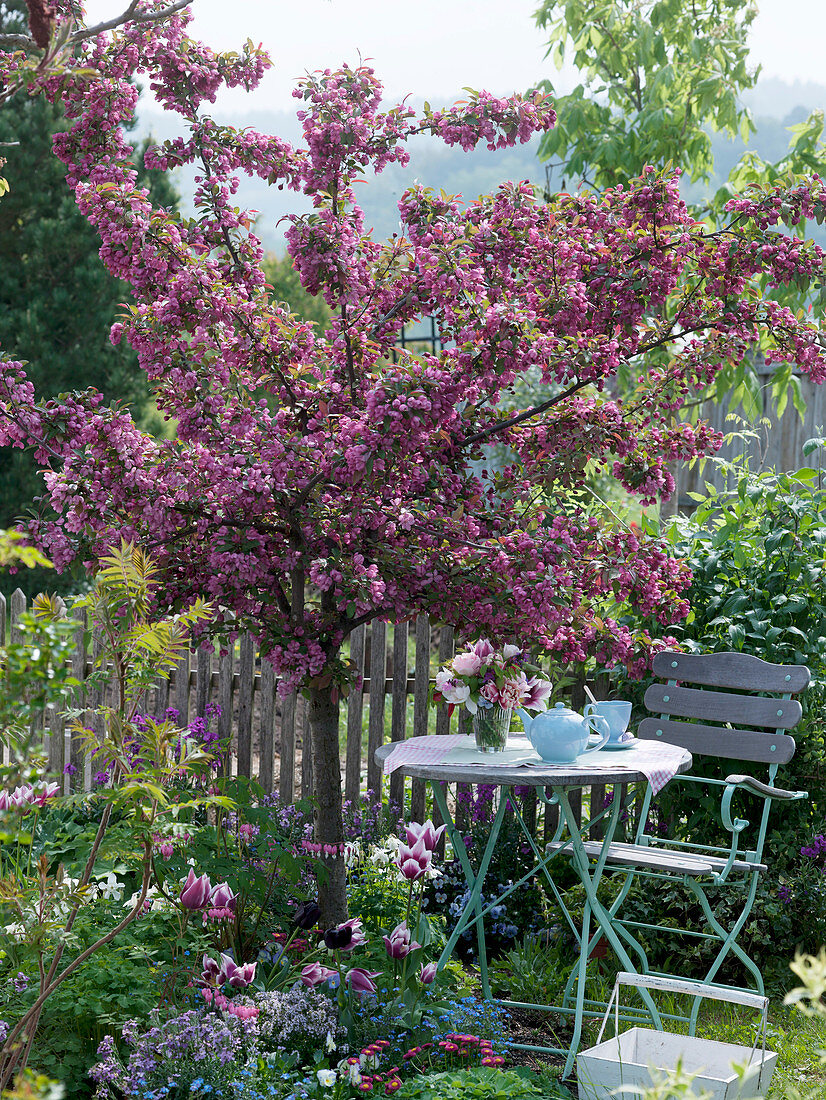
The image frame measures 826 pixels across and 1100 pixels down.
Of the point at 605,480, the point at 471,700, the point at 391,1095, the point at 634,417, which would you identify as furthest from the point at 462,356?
the point at 605,480

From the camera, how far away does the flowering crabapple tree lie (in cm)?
332

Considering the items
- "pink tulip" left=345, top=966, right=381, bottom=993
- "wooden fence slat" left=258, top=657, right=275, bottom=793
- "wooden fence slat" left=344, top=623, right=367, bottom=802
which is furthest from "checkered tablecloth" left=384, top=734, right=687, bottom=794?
"wooden fence slat" left=258, top=657, right=275, bottom=793

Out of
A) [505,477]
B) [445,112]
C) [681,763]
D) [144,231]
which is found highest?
[445,112]

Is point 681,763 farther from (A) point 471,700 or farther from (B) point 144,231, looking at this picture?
(B) point 144,231

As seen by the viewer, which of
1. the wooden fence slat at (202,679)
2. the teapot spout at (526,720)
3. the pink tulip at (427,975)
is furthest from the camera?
the wooden fence slat at (202,679)

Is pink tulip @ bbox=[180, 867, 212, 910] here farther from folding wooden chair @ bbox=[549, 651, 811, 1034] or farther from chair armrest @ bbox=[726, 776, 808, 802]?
chair armrest @ bbox=[726, 776, 808, 802]

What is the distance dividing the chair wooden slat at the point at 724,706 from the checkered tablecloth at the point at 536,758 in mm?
404

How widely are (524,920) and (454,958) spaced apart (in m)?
0.35

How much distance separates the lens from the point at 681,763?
Answer: 10.5ft

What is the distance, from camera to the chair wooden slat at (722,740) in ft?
12.1

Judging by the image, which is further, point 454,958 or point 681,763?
point 454,958

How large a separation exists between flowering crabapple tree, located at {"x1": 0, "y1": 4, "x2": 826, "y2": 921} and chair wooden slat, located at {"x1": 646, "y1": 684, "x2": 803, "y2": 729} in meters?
0.28

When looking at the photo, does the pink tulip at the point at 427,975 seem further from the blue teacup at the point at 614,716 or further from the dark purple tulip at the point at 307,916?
the blue teacup at the point at 614,716

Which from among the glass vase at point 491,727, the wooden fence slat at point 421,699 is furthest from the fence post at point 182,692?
the glass vase at point 491,727
